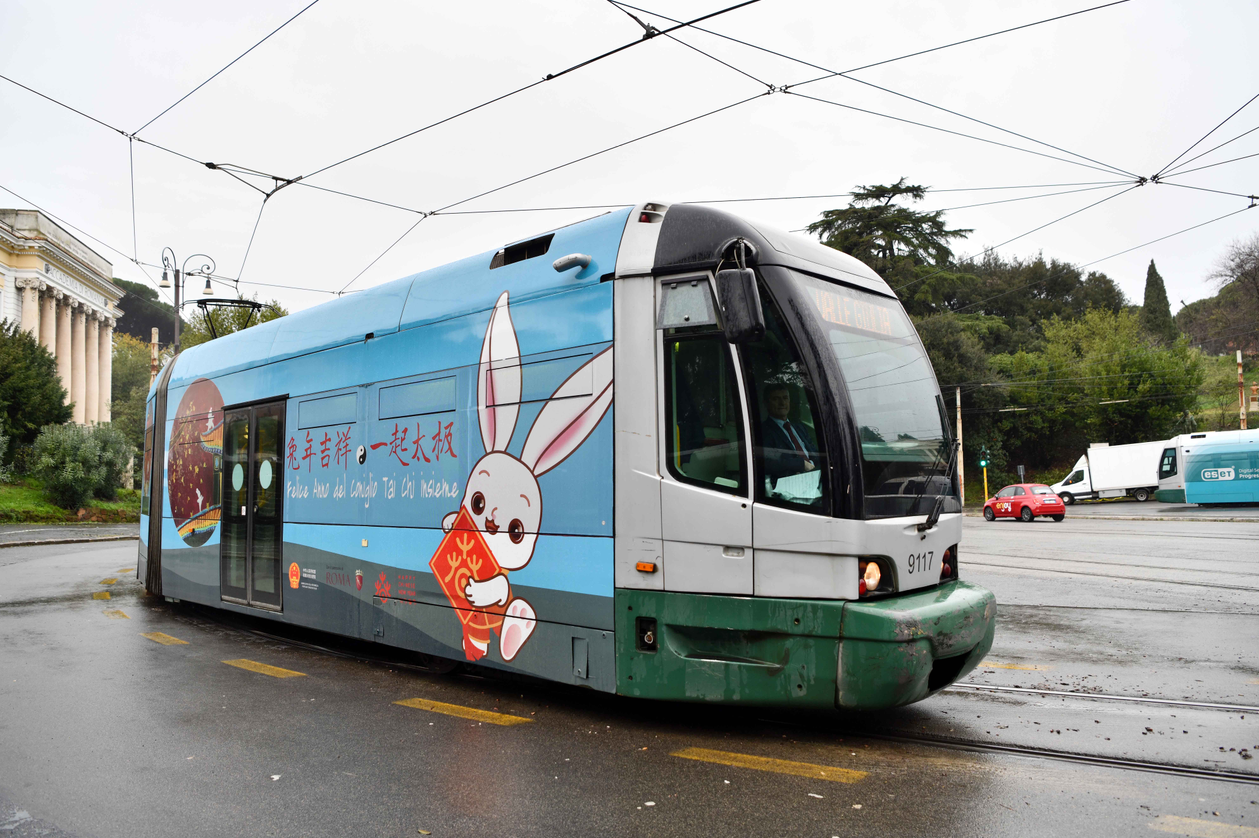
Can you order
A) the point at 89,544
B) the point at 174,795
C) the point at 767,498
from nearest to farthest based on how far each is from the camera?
the point at 174,795
the point at 767,498
the point at 89,544

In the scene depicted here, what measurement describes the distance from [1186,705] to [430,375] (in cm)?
563

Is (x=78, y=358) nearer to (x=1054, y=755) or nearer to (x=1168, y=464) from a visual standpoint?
(x=1168, y=464)

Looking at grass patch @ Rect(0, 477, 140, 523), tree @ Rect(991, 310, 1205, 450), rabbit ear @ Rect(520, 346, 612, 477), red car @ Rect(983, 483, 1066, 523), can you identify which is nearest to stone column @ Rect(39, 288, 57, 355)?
grass patch @ Rect(0, 477, 140, 523)

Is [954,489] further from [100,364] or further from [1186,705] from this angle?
[100,364]

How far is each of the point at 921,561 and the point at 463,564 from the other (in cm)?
306

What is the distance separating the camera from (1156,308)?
6994cm

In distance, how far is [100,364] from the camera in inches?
2662

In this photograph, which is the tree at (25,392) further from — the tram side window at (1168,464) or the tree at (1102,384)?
the tram side window at (1168,464)

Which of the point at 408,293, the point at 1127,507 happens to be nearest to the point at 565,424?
the point at 408,293

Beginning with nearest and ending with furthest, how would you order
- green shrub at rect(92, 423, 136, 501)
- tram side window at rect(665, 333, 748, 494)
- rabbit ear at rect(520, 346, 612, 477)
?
1. tram side window at rect(665, 333, 748, 494)
2. rabbit ear at rect(520, 346, 612, 477)
3. green shrub at rect(92, 423, 136, 501)

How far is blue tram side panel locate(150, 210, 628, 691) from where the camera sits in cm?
550

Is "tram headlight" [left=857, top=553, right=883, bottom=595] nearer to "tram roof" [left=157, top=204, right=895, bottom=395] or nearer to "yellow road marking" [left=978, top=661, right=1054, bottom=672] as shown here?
"tram roof" [left=157, top=204, right=895, bottom=395]

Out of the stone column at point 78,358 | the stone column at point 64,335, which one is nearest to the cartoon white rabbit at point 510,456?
the stone column at point 64,335

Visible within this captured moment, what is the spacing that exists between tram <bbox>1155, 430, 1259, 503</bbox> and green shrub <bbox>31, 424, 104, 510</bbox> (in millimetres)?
44871
